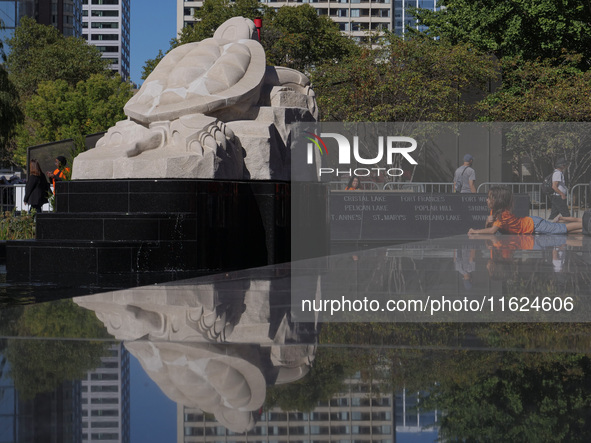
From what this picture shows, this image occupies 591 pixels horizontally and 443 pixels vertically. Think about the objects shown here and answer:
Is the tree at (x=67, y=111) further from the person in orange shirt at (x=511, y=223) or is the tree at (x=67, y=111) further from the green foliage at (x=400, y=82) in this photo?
the person in orange shirt at (x=511, y=223)

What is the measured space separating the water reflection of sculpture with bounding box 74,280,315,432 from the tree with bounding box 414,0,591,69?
27.3m

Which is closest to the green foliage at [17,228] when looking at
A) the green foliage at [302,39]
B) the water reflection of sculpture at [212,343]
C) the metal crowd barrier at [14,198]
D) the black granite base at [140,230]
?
the black granite base at [140,230]

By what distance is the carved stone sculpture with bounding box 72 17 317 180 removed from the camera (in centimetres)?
995

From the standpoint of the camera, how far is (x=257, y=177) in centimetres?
1070

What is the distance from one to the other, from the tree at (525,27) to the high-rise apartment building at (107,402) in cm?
2978

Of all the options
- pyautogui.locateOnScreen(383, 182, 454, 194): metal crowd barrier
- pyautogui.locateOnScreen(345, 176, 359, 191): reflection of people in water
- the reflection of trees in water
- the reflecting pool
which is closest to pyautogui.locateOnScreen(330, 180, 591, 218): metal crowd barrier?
pyautogui.locateOnScreen(383, 182, 454, 194): metal crowd barrier

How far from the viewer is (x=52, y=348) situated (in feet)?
15.6

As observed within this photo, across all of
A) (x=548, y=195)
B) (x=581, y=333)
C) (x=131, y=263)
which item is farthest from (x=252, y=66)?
(x=548, y=195)

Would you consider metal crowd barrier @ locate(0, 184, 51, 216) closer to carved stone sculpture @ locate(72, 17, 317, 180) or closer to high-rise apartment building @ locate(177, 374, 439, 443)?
carved stone sculpture @ locate(72, 17, 317, 180)

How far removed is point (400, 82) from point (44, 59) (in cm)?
3366

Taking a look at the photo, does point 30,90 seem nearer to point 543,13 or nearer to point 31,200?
point 543,13

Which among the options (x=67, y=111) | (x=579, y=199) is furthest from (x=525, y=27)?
(x=67, y=111)

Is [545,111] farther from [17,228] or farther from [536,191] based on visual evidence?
[17,228]

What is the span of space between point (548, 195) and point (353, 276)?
564 inches
